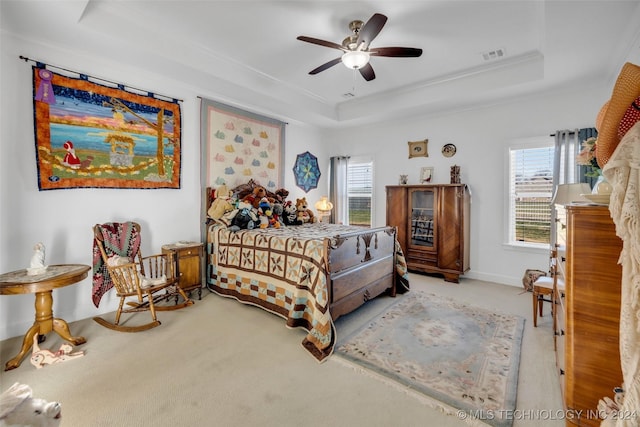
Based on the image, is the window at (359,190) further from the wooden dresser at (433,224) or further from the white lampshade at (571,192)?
the white lampshade at (571,192)

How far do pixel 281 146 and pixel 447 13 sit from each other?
3.19 m

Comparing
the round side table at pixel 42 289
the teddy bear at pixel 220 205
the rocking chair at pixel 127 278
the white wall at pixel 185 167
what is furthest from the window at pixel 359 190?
the round side table at pixel 42 289

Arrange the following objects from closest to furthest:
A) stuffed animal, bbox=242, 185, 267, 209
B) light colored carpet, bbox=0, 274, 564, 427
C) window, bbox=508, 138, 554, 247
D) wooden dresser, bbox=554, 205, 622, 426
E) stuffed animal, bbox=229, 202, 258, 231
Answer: wooden dresser, bbox=554, 205, 622, 426 → light colored carpet, bbox=0, 274, 564, 427 → stuffed animal, bbox=229, 202, 258, 231 → window, bbox=508, 138, 554, 247 → stuffed animal, bbox=242, 185, 267, 209

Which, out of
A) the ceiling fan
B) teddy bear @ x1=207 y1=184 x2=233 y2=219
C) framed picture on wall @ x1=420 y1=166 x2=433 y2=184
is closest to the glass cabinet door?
framed picture on wall @ x1=420 y1=166 x2=433 y2=184

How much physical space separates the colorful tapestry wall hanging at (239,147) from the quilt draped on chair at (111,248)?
1.27 meters

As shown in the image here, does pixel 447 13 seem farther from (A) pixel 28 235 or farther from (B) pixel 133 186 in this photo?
(A) pixel 28 235

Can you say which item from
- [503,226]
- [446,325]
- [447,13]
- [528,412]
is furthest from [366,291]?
[447,13]

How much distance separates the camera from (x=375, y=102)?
A: 4.81 meters

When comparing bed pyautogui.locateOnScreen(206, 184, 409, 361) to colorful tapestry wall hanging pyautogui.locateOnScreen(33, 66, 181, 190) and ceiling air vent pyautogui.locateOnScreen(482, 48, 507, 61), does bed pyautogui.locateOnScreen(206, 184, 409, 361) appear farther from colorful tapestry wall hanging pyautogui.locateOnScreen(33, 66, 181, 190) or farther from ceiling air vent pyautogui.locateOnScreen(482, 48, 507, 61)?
ceiling air vent pyautogui.locateOnScreen(482, 48, 507, 61)

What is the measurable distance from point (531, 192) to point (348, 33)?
135 inches

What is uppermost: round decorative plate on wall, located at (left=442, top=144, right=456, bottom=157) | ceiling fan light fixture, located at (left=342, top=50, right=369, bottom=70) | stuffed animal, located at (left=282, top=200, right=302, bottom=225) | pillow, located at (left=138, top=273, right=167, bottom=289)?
ceiling fan light fixture, located at (left=342, top=50, right=369, bottom=70)

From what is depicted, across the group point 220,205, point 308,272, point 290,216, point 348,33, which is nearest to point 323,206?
point 290,216

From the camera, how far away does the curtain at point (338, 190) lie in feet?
19.5

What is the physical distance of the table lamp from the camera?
5.46m
